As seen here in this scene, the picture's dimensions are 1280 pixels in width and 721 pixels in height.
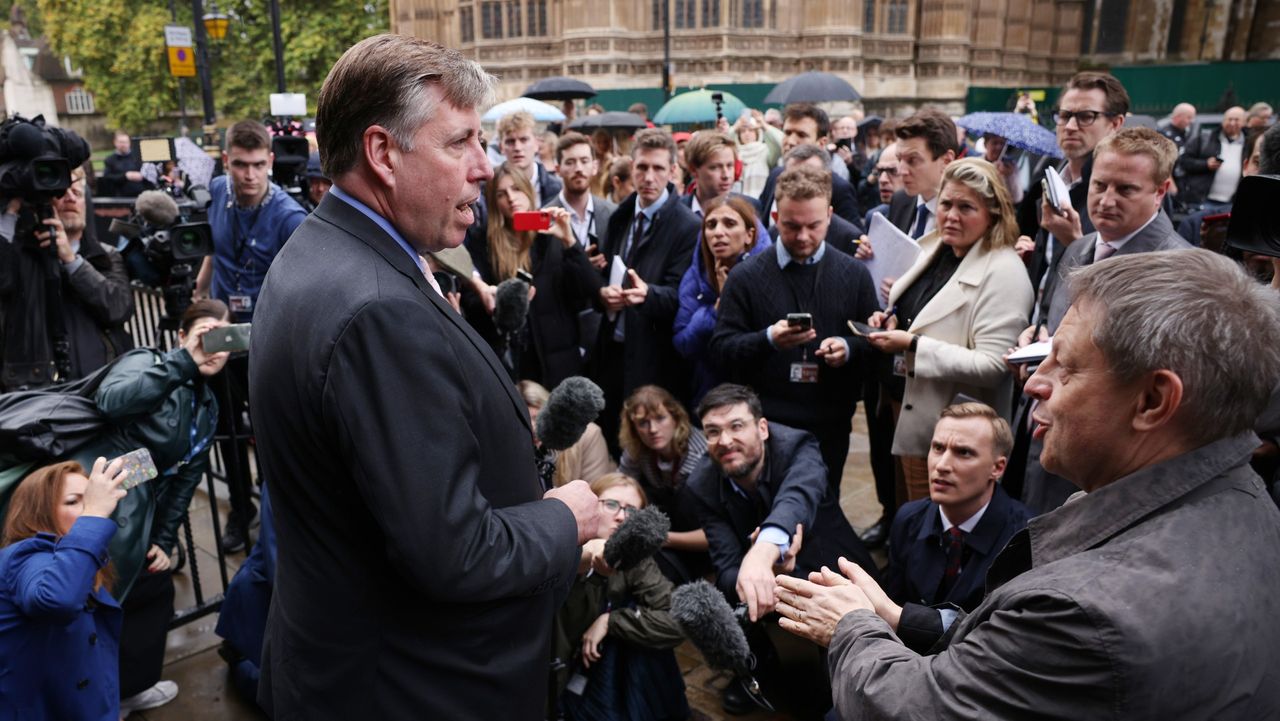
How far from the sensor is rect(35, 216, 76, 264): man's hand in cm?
427

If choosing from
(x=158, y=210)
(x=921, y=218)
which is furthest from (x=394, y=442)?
(x=158, y=210)

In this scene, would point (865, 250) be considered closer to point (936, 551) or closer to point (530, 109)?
point (936, 551)

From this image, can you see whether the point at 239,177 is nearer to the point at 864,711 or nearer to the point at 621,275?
the point at 621,275

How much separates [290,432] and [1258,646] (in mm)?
1611

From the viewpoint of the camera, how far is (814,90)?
14.0m

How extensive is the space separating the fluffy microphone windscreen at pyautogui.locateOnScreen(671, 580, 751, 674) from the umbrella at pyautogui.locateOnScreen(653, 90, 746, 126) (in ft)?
40.9

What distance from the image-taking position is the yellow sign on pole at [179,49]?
17441 mm

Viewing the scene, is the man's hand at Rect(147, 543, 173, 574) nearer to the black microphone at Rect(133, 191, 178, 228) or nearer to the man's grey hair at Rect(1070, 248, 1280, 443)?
the black microphone at Rect(133, 191, 178, 228)

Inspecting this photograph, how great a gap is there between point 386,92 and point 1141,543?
146 centimetres

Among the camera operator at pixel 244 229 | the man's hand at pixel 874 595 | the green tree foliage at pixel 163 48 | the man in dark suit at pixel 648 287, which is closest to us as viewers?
the man's hand at pixel 874 595

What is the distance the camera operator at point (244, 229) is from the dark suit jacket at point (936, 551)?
3.43 meters

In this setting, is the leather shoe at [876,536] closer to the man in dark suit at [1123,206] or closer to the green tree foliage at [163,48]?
the man in dark suit at [1123,206]

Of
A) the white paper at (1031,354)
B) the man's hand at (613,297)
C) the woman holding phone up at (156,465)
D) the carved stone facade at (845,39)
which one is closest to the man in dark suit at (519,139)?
the man's hand at (613,297)

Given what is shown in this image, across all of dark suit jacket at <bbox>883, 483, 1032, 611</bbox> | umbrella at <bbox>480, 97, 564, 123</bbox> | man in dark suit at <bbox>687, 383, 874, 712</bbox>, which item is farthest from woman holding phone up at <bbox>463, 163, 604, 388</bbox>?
umbrella at <bbox>480, 97, 564, 123</bbox>
